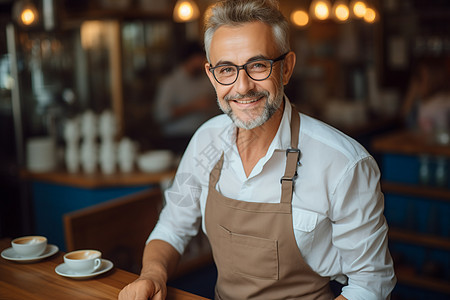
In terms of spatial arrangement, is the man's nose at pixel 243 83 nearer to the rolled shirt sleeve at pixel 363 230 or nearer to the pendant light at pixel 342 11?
the rolled shirt sleeve at pixel 363 230

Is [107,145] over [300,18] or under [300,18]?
under

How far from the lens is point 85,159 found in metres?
3.77

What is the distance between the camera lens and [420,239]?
379 centimetres

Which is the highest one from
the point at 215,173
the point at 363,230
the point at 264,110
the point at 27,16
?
the point at 27,16

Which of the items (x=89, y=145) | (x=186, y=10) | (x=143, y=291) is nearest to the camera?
(x=143, y=291)

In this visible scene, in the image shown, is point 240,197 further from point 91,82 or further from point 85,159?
point 91,82

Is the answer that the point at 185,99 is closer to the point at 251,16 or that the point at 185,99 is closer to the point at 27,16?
the point at 27,16

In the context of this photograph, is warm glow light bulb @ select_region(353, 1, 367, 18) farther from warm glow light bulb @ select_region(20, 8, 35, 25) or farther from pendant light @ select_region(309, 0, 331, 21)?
warm glow light bulb @ select_region(20, 8, 35, 25)

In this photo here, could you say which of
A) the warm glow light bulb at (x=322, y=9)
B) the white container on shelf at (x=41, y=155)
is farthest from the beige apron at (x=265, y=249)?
the warm glow light bulb at (x=322, y=9)

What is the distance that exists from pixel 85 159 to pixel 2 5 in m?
1.78

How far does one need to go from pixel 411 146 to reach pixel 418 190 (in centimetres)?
33

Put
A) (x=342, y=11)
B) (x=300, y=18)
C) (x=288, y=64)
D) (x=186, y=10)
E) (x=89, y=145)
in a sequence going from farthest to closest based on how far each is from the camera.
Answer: (x=300, y=18) < (x=342, y=11) < (x=186, y=10) < (x=89, y=145) < (x=288, y=64)

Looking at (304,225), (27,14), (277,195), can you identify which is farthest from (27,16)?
(304,225)

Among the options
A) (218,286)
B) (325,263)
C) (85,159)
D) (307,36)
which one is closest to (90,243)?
(218,286)
